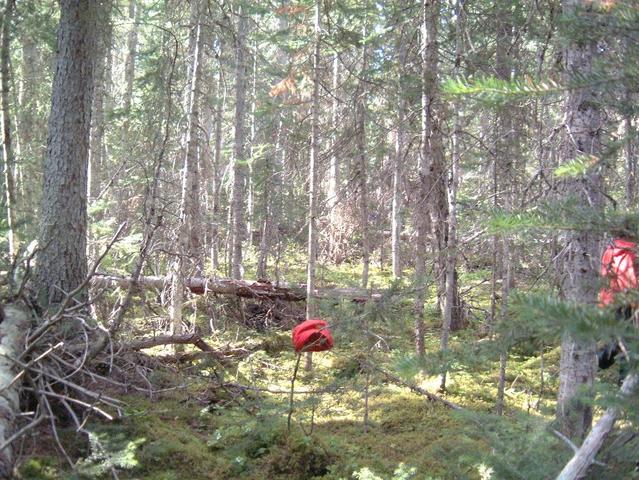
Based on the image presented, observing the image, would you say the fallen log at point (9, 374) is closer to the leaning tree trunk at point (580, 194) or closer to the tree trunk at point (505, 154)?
the leaning tree trunk at point (580, 194)

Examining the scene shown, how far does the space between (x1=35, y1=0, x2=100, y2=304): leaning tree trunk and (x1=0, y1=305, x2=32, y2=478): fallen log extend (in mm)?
666

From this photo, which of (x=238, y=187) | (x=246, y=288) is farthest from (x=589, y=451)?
(x=238, y=187)

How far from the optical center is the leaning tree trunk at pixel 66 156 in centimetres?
561

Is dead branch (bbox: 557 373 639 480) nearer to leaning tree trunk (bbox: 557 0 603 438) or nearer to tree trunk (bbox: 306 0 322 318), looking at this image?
leaning tree trunk (bbox: 557 0 603 438)

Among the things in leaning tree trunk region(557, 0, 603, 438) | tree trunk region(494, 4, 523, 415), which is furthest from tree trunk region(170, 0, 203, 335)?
leaning tree trunk region(557, 0, 603, 438)

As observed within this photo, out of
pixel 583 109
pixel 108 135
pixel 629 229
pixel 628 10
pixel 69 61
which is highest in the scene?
pixel 108 135

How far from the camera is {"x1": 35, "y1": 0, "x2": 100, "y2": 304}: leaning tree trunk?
221 inches

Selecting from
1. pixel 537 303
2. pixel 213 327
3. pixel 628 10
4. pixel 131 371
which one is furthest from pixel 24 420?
pixel 213 327

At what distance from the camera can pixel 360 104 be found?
28.8 ft

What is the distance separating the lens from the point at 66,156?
18.6ft

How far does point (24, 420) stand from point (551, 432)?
12.6 feet

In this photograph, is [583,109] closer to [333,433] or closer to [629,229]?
[629,229]

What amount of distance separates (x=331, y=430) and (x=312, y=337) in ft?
6.28

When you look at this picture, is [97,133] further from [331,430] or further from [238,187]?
[331,430]
